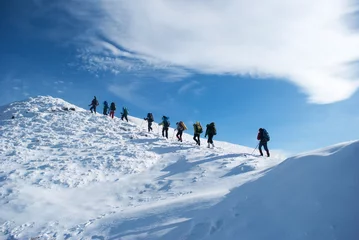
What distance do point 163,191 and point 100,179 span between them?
3795 millimetres

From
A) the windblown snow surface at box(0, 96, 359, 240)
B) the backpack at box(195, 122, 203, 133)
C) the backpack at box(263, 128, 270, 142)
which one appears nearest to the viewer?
the windblown snow surface at box(0, 96, 359, 240)

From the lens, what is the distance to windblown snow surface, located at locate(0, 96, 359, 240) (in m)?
7.34

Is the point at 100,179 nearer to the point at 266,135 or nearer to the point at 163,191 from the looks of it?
the point at 163,191

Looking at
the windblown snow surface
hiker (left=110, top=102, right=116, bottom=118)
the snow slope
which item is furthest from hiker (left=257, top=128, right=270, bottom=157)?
hiker (left=110, top=102, right=116, bottom=118)

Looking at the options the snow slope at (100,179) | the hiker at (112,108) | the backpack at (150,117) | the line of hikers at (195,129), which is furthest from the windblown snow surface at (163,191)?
the hiker at (112,108)

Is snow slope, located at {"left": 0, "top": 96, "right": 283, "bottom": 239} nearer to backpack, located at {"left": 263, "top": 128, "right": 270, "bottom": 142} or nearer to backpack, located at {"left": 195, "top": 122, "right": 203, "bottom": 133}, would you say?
backpack, located at {"left": 263, "top": 128, "right": 270, "bottom": 142}

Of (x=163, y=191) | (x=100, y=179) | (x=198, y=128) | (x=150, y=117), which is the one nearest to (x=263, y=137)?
(x=198, y=128)

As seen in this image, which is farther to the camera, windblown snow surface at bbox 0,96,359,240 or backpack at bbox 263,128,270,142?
backpack at bbox 263,128,270,142

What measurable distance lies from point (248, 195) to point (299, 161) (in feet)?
7.05

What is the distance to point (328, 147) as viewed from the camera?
1001cm

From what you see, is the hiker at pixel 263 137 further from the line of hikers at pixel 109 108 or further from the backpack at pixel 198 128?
the line of hikers at pixel 109 108

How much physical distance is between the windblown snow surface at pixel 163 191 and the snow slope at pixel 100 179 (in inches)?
1.7

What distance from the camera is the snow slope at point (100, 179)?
9.77 meters

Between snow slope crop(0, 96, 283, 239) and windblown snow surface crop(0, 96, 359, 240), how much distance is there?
0.04 m
